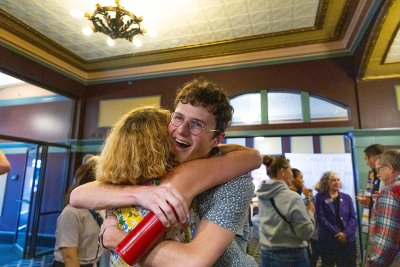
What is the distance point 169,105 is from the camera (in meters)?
4.71

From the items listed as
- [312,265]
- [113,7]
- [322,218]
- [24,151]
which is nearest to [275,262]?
[322,218]

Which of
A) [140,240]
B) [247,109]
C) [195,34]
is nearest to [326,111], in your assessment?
[247,109]

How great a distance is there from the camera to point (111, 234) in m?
0.76

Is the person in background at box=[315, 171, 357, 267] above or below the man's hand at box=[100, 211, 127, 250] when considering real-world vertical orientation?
below

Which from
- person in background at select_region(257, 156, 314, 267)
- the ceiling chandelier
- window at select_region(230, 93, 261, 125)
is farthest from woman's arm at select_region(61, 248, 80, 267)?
window at select_region(230, 93, 261, 125)

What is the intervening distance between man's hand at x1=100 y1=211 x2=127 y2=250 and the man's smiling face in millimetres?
285

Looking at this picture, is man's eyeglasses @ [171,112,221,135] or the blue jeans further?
the blue jeans

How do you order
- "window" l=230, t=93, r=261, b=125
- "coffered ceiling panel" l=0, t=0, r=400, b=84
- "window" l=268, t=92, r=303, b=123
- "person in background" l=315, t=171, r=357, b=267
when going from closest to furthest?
"person in background" l=315, t=171, r=357, b=267 < "coffered ceiling panel" l=0, t=0, r=400, b=84 < "window" l=268, t=92, r=303, b=123 < "window" l=230, t=93, r=261, b=125

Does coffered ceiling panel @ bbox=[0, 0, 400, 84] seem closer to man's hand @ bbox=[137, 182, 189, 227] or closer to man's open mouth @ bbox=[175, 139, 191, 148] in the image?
man's open mouth @ bbox=[175, 139, 191, 148]

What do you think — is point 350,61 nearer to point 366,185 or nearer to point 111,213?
point 366,185

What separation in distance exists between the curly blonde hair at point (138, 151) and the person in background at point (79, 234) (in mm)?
957

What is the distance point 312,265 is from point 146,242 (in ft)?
11.4

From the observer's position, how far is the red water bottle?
0.61m

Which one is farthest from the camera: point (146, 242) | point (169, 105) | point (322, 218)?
point (169, 105)
